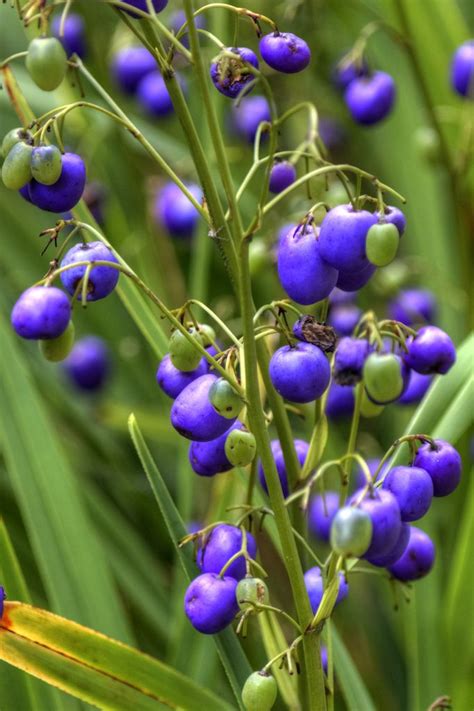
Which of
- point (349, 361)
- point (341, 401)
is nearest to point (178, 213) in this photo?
point (341, 401)

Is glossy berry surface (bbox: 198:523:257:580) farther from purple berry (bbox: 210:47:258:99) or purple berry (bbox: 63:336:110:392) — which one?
purple berry (bbox: 63:336:110:392)

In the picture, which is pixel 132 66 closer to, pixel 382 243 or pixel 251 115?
pixel 251 115

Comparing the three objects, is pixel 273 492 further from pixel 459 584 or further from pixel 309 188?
pixel 459 584

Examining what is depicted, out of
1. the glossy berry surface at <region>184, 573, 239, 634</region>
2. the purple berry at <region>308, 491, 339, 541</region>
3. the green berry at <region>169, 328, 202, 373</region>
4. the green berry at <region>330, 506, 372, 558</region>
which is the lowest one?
the purple berry at <region>308, 491, 339, 541</region>

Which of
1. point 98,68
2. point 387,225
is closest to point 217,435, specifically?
point 387,225

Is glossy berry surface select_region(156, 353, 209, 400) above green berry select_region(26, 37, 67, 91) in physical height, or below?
below

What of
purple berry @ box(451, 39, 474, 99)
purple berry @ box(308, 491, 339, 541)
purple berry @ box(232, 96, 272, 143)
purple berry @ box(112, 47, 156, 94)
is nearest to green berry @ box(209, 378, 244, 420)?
purple berry @ box(308, 491, 339, 541)

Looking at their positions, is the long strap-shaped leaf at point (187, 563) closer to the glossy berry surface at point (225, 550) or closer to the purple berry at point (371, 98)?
the glossy berry surface at point (225, 550)
